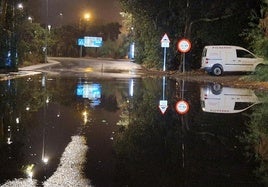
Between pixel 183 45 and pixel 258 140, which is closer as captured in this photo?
pixel 258 140

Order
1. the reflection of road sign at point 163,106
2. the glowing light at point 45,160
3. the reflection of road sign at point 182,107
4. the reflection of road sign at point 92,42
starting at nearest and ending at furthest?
the glowing light at point 45,160 → the reflection of road sign at point 182,107 → the reflection of road sign at point 163,106 → the reflection of road sign at point 92,42

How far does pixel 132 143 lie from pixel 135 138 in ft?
1.84

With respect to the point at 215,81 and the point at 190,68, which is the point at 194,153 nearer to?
the point at 215,81

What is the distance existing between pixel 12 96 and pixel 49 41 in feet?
145

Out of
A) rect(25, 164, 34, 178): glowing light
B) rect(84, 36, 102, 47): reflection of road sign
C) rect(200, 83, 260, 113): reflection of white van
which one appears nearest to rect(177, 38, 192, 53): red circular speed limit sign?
rect(200, 83, 260, 113): reflection of white van

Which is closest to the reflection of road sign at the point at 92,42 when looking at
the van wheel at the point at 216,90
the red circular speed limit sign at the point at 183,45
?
the red circular speed limit sign at the point at 183,45

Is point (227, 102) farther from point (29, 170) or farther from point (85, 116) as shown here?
point (29, 170)

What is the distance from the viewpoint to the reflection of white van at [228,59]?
32125 mm

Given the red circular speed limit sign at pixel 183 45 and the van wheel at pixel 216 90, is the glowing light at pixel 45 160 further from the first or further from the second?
the red circular speed limit sign at pixel 183 45

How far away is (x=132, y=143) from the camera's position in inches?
381

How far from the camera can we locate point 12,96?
58.1 ft

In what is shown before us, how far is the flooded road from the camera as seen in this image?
7078 mm

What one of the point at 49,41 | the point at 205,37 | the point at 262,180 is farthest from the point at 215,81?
the point at 49,41

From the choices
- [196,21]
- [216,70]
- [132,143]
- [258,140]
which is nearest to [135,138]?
[132,143]
